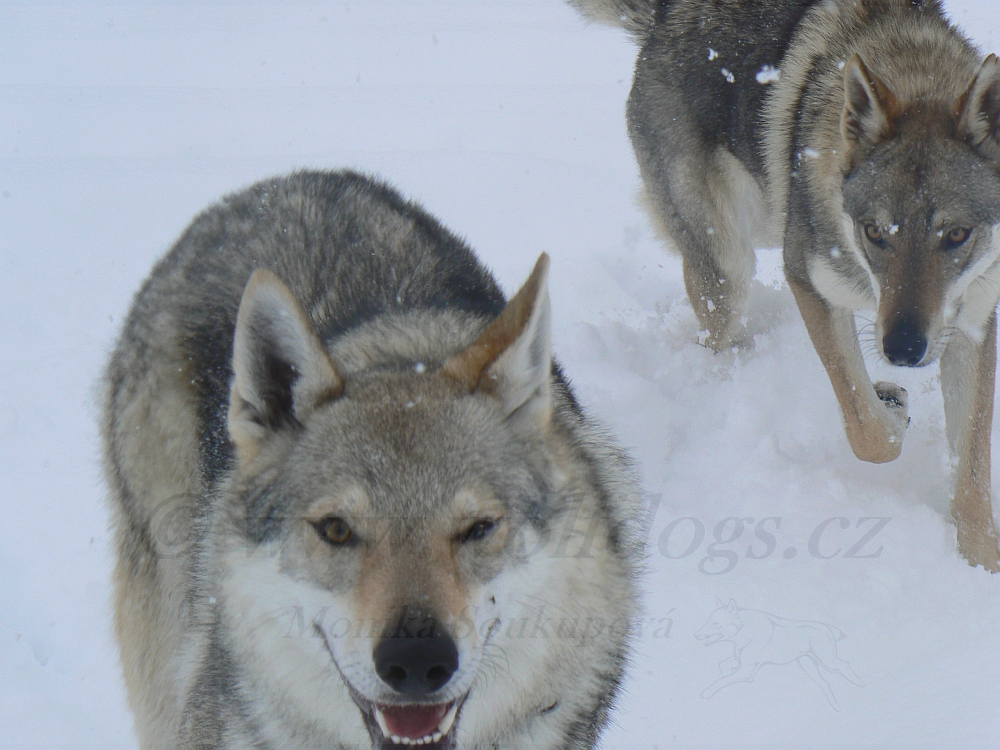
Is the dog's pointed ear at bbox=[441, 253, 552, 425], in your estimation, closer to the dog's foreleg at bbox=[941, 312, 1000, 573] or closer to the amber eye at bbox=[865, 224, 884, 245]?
the amber eye at bbox=[865, 224, 884, 245]

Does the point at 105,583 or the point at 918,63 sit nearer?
the point at 105,583

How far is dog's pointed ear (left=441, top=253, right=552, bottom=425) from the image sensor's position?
234 cm

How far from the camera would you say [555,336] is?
5750 mm

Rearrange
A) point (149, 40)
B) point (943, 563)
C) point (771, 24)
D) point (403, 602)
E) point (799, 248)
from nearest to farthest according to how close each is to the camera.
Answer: point (403, 602)
point (943, 563)
point (799, 248)
point (771, 24)
point (149, 40)

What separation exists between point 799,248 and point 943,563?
5.67 feet

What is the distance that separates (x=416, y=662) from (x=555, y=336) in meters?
3.92

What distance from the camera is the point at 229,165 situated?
7.73 meters

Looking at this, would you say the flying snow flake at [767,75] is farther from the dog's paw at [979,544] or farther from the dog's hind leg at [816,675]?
the dog's hind leg at [816,675]

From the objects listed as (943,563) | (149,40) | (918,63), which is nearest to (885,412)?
(943,563)

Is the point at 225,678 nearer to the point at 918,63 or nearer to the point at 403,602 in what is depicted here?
the point at 403,602

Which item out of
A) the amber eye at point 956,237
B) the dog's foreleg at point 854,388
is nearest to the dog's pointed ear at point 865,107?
the amber eye at point 956,237

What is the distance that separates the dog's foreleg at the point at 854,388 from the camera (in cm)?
450

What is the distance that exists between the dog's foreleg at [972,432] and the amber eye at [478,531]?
2.83 m

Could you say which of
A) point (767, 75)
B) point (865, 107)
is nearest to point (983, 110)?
point (865, 107)
